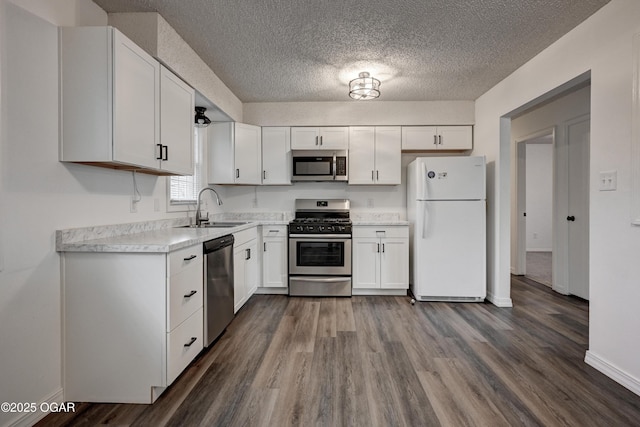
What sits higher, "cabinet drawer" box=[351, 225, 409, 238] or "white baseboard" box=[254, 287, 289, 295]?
"cabinet drawer" box=[351, 225, 409, 238]

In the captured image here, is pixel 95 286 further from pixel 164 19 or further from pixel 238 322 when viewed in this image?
pixel 164 19

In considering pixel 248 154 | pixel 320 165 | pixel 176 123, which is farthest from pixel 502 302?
pixel 176 123

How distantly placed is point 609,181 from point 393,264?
2168 millimetres

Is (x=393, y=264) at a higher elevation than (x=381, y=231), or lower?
lower

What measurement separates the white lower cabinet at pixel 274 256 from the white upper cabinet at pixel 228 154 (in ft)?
2.39

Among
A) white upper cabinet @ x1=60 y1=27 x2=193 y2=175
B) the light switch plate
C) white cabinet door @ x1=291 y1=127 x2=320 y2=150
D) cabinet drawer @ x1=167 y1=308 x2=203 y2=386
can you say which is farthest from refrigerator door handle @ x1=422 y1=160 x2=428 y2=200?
white upper cabinet @ x1=60 y1=27 x2=193 y2=175

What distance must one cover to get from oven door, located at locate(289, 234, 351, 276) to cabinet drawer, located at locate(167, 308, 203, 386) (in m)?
1.65

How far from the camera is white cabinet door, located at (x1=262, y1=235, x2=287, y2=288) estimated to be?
3.77 meters

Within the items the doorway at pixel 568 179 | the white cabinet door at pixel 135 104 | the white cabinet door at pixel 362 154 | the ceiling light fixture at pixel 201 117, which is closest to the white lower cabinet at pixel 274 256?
the white cabinet door at pixel 362 154

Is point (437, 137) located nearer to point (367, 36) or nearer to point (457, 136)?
point (457, 136)

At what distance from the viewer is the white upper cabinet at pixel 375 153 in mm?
3943

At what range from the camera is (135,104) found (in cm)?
187

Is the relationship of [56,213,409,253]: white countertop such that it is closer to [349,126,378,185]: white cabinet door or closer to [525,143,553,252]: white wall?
[349,126,378,185]: white cabinet door

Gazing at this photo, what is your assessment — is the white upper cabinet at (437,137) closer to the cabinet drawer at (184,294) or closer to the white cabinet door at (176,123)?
the white cabinet door at (176,123)
